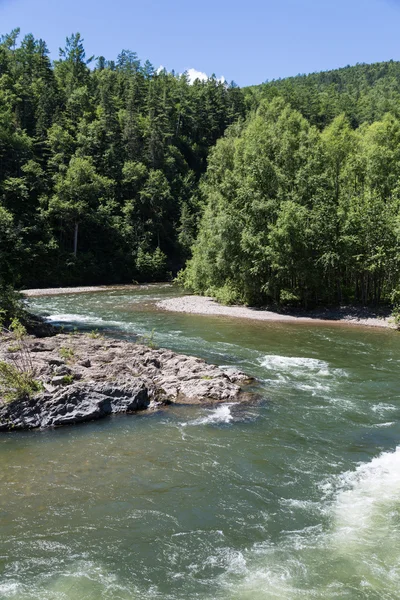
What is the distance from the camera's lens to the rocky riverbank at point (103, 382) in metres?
14.6

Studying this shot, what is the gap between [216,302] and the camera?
1763 inches

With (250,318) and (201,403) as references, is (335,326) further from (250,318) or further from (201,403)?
(201,403)

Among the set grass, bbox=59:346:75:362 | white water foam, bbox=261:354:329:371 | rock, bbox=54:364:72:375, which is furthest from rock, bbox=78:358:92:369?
white water foam, bbox=261:354:329:371

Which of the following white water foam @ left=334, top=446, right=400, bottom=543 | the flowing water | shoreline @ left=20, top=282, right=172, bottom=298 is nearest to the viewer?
the flowing water

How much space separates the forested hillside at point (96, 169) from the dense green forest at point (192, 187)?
0.24 metres

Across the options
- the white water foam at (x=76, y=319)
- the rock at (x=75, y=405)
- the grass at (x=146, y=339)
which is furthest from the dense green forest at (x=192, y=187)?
the rock at (x=75, y=405)

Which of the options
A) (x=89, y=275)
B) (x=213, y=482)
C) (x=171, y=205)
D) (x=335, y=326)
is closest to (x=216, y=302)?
(x=335, y=326)

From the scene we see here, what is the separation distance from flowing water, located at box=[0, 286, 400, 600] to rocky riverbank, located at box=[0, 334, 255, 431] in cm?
71

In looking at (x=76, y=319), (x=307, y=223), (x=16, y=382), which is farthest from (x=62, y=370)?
(x=307, y=223)

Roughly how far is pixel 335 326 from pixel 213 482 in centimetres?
2430

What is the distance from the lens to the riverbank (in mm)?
35094

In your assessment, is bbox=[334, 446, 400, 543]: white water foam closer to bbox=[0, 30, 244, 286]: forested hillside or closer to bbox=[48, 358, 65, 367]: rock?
bbox=[48, 358, 65, 367]: rock

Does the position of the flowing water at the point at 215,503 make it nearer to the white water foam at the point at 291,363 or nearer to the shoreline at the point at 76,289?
the white water foam at the point at 291,363

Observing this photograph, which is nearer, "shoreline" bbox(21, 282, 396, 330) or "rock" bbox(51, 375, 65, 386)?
"rock" bbox(51, 375, 65, 386)
